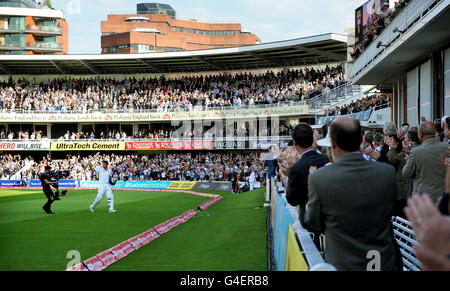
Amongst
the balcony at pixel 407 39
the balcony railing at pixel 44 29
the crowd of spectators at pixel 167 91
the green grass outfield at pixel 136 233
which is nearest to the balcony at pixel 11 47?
the balcony railing at pixel 44 29

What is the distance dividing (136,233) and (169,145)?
33.4 meters

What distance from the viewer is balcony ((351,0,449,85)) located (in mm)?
13906

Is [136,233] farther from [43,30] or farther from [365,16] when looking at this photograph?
Answer: [43,30]

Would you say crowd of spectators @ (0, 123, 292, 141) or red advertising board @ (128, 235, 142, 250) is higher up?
crowd of spectators @ (0, 123, 292, 141)

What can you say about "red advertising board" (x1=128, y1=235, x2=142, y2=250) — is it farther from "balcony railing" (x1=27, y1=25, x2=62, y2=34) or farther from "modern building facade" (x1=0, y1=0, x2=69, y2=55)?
"balcony railing" (x1=27, y1=25, x2=62, y2=34)

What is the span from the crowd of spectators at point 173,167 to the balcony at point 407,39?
1505cm

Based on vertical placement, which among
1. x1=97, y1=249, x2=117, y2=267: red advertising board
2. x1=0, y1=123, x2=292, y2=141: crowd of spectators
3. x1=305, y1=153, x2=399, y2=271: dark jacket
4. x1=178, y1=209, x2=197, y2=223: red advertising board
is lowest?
x1=178, y1=209, x2=197, y2=223: red advertising board

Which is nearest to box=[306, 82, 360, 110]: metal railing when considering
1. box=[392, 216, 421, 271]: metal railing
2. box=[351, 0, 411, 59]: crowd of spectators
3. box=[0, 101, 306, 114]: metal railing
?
box=[0, 101, 306, 114]: metal railing

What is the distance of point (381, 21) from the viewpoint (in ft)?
69.0

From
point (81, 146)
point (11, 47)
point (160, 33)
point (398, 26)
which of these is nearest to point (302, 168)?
point (398, 26)

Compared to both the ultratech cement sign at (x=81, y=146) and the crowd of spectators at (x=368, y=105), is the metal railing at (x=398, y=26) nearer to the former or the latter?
the crowd of spectators at (x=368, y=105)

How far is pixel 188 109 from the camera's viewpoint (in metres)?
47.3

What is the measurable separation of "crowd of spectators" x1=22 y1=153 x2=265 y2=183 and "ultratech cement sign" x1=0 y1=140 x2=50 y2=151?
135 inches

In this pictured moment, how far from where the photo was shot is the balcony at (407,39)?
1391cm
